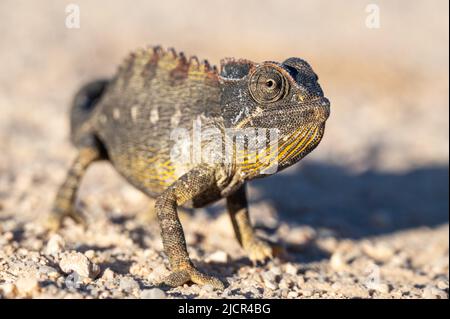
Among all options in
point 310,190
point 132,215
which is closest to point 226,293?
point 132,215

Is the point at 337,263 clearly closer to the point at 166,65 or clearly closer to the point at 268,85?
the point at 268,85

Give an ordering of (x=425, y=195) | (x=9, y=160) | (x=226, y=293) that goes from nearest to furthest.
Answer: (x=226, y=293)
(x=9, y=160)
(x=425, y=195)

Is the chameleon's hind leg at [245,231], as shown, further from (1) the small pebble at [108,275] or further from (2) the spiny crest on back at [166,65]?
(1) the small pebble at [108,275]

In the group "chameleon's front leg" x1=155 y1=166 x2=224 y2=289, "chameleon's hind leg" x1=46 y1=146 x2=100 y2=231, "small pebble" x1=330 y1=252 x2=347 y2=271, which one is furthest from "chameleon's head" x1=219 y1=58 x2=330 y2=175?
"chameleon's hind leg" x1=46 y1=146 x2=100 y2=231

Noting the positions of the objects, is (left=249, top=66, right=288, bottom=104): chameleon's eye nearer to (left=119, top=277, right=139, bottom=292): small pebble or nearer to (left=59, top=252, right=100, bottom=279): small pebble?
(left=119, top=277, right=139, bottom=292): small pebble

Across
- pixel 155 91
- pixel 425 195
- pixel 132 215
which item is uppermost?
pixel 155 91

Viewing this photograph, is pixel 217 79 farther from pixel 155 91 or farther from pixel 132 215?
pixel 132 215
